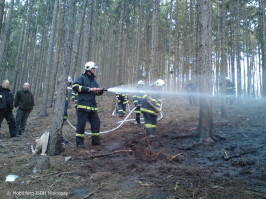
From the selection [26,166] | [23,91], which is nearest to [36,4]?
[23,91]

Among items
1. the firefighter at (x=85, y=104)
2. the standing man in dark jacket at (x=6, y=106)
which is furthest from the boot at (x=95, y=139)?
the standing man in dark jacket at (x=6, y=106)

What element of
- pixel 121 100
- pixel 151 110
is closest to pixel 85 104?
pixel 151 110

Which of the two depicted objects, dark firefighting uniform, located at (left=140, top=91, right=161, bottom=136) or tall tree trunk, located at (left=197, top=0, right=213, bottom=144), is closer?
tall tree trunk, located at (left=197, top=0, right=213, bottom=144)

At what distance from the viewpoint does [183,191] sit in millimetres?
2762

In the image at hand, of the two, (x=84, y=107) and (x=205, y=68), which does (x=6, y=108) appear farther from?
(x=205, y=68)

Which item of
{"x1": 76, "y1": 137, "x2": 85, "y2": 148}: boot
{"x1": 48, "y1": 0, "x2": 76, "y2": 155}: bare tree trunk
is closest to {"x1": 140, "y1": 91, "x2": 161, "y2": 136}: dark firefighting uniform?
{"x1": 76, "y1": 137, "x2": 85, "y2": 148}: boot

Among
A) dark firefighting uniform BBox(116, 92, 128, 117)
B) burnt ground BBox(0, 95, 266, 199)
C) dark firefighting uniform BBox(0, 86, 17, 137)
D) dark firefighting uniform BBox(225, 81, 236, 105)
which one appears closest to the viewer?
burnt ground BBox(0, 95, 266, 199)

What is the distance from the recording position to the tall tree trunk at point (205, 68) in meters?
5.83

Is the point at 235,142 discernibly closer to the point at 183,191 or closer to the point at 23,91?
the point at 183,191

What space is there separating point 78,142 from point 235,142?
4590mm

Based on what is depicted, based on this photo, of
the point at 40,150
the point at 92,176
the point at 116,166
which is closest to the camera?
the point at 92,176

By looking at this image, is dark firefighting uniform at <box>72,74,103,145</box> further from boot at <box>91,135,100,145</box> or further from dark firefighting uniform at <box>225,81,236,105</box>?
dark firefighting uniform at <box>225,81,236,105</box>

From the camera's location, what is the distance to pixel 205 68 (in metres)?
5.88

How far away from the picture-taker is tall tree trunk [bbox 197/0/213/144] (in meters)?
5.83
